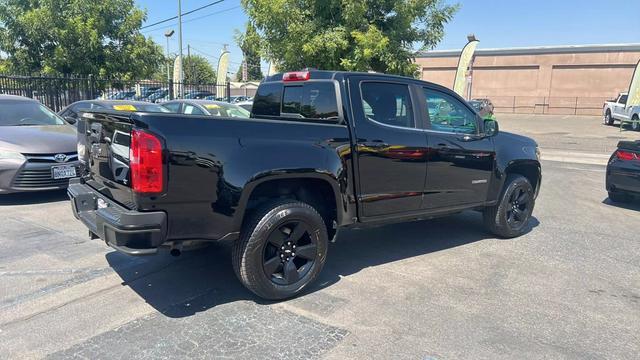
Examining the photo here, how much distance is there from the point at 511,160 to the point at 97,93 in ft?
52.5

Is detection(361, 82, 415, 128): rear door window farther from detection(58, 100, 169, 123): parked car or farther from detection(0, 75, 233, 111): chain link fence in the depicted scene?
detection(0, 75, 233, 111): chain link fence

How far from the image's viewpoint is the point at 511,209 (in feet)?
20.1

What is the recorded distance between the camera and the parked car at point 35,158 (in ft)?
22.4

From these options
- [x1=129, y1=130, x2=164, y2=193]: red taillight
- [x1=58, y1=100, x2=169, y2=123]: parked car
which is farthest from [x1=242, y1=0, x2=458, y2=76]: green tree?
[x1=129, y1=130, x2=164, y2=193]: red taillight

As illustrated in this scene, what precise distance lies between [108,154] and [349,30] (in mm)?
9729

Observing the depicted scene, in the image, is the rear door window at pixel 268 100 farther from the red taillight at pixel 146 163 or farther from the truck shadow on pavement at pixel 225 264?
the red taillight at pixel 146 163

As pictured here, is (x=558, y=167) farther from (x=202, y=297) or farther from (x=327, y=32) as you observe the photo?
(x=202, y=297)

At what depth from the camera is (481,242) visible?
5.96 meters

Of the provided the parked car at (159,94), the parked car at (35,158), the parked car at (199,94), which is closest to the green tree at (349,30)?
the parked car at (35,158)

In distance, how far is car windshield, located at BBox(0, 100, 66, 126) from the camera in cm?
804

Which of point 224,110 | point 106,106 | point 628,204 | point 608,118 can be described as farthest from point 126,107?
point 608,118

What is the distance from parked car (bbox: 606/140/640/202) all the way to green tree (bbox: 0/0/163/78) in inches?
639

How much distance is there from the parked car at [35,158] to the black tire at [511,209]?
233 inches

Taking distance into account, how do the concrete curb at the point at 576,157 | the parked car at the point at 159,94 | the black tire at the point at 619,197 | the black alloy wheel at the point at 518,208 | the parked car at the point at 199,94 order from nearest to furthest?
the black alloy wheel at the point at 518,208 → the black tire at the point at 619,197 → the concrete curb at the point at 576,157 → the parked car at the point at 159,94 → the parked car at the point at 199,94
